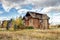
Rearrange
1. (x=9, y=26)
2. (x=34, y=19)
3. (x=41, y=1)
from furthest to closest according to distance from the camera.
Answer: (x=34, y=19), (x=9, y=26), (x=41, y=1)

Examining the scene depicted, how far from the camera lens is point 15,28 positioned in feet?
41.4

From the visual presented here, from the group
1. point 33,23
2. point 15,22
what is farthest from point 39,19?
point 15,22

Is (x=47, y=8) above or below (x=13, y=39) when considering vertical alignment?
above

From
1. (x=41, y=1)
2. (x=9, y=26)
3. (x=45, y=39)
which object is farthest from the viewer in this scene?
(x=9, y=26)

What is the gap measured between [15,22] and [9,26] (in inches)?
33.6

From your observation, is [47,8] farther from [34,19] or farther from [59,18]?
[34,19]

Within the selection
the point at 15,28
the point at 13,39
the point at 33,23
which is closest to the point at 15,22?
the point at 15,28

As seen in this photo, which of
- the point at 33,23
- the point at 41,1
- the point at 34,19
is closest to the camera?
the point at 41,1

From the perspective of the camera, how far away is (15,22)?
1331cm

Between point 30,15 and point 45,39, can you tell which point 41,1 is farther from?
point 30,15

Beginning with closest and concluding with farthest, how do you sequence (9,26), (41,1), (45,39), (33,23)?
(45,39)
(41,1)
(9,26)
(33,23)

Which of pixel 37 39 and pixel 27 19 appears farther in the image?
pixel 27 19

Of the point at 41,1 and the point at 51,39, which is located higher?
the point at 41,1

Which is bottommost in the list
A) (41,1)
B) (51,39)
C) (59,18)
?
(51,39)
